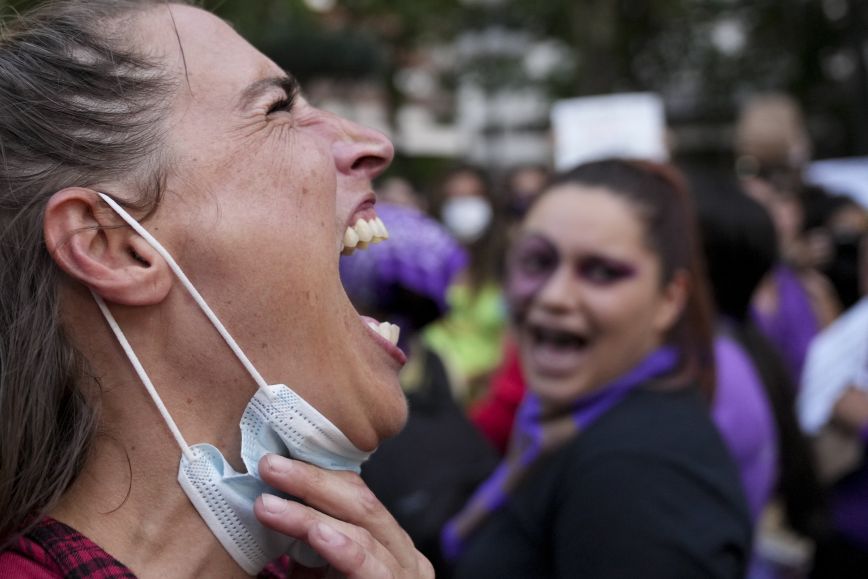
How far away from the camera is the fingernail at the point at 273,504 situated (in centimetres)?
145

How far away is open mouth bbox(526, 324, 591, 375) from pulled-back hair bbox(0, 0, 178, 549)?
1598 millimetres

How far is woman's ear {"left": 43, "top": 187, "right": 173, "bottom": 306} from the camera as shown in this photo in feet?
4.72

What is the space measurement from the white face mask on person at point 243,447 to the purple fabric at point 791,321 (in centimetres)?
404

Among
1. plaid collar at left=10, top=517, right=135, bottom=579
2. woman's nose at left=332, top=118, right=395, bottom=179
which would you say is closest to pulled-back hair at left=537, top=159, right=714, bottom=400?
woman's nose at left=332, top=118, right=395, bottom=179

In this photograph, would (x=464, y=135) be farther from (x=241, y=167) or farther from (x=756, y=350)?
(x=241, y=167)

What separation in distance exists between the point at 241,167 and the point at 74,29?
364mm

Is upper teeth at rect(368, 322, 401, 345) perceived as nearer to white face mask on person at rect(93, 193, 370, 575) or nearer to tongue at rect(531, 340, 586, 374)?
white face mask on person at rect(93, 193, 370, 575)

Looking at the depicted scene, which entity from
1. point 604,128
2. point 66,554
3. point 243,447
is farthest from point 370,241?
point 604,128

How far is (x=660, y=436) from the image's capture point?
2377 millimetres

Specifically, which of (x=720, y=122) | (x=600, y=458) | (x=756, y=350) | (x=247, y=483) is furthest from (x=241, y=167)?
(x=720, y=122)

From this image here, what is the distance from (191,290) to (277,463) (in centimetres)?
30

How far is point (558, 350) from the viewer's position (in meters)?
2.86

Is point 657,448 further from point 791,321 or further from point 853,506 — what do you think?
point 791,321

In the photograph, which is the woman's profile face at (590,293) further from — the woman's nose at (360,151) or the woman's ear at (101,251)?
the woman's ear at (101,251)
